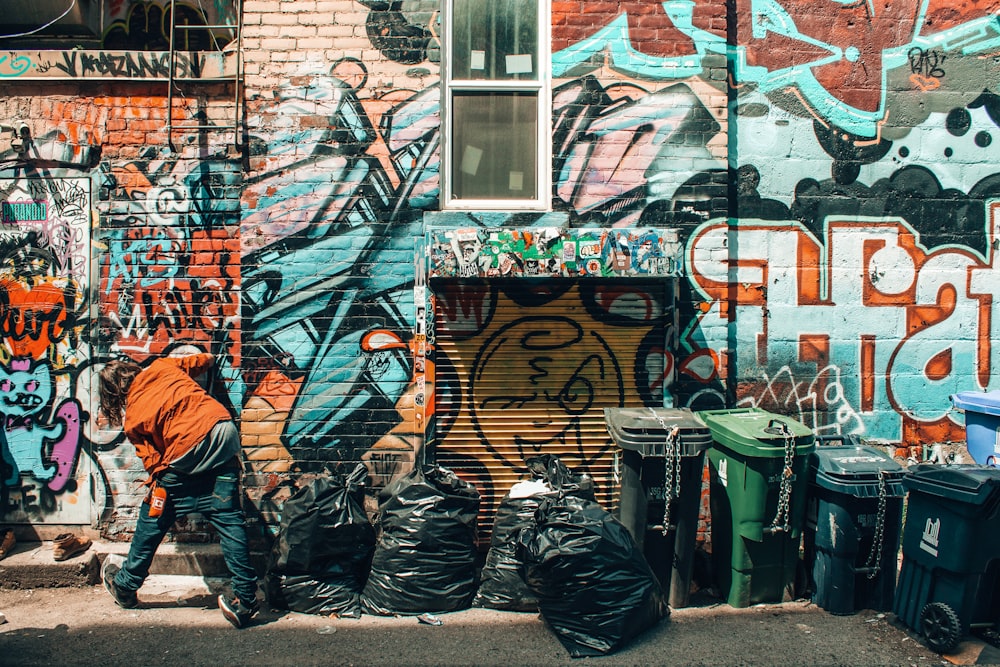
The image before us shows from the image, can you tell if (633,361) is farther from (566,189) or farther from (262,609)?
(262,609)

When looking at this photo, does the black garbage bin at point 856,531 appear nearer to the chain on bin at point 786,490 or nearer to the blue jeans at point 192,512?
the chain on bin at point 786,490

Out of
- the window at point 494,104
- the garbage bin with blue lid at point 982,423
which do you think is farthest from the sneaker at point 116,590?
the garbage bin with blue lid at point 982,423

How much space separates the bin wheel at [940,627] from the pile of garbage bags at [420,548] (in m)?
1.41

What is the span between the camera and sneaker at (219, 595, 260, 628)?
439 centimetres

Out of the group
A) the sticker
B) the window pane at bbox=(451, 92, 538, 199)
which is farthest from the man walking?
the sticker

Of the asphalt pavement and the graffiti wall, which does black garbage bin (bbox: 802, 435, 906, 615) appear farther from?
the graffiti wall

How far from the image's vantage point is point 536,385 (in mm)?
5320

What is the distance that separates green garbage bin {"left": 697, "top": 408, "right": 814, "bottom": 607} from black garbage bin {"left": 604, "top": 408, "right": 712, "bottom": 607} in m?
0.22

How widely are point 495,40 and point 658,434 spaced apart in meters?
3.11

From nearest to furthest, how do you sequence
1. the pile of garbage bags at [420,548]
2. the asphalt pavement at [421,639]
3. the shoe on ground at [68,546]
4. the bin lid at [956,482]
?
the bin lid at [956,482]
the asphalt pavement at [421,639]
the pile of garbage bags at [420,548]
the shoe on ground at [68,546]

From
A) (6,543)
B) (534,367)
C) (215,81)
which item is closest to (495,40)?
(215,81)

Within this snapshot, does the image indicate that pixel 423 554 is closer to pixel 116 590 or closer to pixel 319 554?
pixel 319 554

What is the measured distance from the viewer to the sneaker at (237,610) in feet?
14.4

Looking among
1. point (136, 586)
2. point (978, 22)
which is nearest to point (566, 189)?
point (978, 22)
